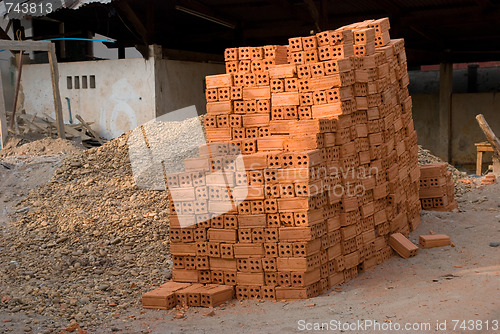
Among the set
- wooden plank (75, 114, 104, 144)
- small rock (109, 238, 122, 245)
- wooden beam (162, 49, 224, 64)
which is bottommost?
small rock (109, 238, 122, 245)

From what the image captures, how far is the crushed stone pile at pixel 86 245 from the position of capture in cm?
677

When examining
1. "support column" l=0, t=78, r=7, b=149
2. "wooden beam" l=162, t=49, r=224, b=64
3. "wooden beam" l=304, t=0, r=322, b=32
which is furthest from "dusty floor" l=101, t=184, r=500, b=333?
"wooden beam" l=162, t=49, r=224, b=64

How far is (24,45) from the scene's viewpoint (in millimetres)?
11797

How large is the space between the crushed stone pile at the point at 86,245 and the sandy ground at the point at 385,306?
0.49m

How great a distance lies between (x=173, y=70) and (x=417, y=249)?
9.31 metres

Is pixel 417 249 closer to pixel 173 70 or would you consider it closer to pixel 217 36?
pixel 173 70

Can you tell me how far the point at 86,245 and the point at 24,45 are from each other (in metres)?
5.41

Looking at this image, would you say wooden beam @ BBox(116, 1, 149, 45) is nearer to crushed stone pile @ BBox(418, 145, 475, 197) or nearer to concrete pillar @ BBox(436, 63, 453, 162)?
crushed stone pile @ BBox(418, 145, 475, 197)

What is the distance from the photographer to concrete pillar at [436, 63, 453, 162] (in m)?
18.9

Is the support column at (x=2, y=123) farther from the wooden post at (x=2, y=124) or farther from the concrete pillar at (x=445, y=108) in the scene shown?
the concrete pillar at (x=445, y=108)

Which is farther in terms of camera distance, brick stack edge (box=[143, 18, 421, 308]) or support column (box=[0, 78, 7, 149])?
support column (box=[0, 78, 7, 149])

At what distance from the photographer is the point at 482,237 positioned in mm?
8516

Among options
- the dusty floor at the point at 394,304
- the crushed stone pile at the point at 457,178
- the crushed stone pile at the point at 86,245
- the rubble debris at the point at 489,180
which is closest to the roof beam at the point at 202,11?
the crushed stone pile at the point at 86,245

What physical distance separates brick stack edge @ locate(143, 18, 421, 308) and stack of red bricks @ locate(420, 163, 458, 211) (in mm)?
1764
